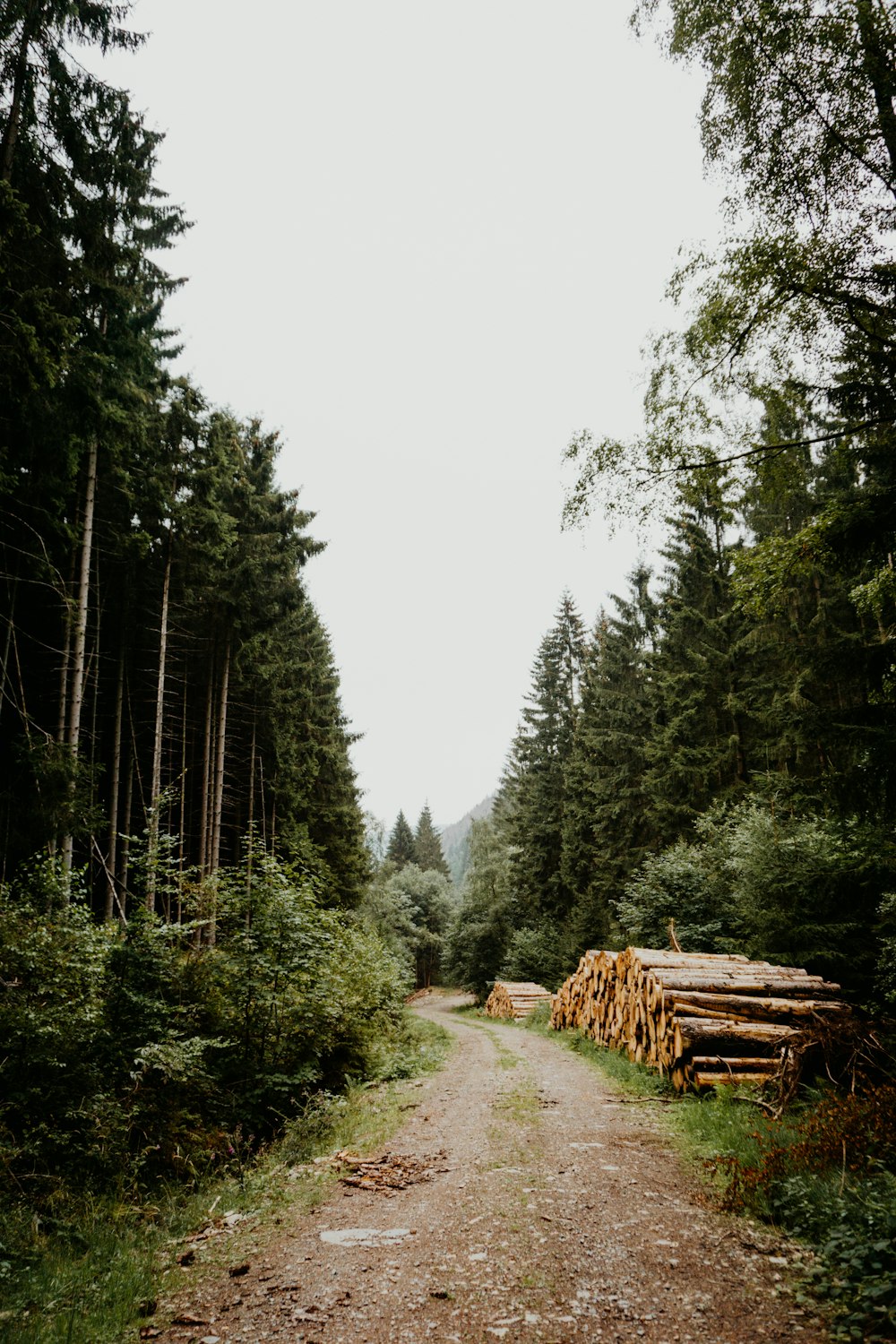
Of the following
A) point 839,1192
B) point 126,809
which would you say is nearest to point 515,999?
point 126,809

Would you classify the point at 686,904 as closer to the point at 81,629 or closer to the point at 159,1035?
the point at 159,1035

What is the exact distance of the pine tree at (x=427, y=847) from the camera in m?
65.2

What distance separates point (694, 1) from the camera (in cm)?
732

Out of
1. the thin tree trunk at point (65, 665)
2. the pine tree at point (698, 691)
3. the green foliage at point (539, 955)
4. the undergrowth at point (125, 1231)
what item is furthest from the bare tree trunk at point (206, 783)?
the green foliage at point (539, 955)

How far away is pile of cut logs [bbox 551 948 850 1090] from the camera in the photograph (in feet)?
24.5

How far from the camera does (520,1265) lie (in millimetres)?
3551

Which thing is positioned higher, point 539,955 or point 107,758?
point 107,758

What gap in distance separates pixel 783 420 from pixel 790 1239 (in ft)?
28.5

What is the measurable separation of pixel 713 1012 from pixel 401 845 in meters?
61.1

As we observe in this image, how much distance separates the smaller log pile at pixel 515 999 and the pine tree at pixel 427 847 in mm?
41514

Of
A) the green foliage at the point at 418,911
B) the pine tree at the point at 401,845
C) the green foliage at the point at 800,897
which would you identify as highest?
the green foliage at the point at 800,897

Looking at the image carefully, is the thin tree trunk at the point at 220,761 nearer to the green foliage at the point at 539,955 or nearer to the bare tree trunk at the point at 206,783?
the bare tree trunk at the point at 206,783

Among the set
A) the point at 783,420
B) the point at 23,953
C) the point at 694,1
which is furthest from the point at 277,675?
the point at 694,1

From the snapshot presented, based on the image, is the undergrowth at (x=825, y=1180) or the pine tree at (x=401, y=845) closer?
the undergrowth at (x=825, y=1180)
